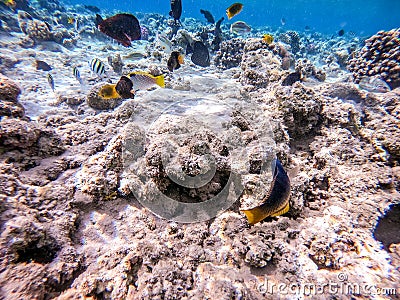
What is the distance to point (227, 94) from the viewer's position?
13.6 feet

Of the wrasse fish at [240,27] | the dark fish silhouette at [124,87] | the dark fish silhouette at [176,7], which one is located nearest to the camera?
the dark fish silhouette at [124,87]

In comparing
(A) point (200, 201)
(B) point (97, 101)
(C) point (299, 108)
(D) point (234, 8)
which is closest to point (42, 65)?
(B) point (97, 101)

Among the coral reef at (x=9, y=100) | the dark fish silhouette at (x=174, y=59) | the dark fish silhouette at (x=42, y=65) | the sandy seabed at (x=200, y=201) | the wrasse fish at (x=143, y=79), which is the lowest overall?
the sandy seabed at (x=200, y=201)

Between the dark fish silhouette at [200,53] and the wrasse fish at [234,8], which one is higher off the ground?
the wrasse fish at [234,8]

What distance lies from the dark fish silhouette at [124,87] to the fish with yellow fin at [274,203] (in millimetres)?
2934

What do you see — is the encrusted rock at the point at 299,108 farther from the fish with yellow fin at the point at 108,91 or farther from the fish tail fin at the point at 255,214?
the fish with yellow fin at the point at 108,91

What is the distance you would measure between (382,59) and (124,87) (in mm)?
8672

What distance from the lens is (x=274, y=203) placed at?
1509 millimetres

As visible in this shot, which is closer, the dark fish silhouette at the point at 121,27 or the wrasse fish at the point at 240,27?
the dark fish silhouette at the point at 121,27

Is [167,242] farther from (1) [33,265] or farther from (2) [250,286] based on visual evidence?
(1) [33,265]

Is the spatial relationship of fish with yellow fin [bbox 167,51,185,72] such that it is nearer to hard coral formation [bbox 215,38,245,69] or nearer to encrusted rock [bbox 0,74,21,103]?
encrusted rock [bbox 0,74,21,103]

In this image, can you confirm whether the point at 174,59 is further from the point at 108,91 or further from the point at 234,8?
the point at 234,8

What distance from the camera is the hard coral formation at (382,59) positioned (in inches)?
259

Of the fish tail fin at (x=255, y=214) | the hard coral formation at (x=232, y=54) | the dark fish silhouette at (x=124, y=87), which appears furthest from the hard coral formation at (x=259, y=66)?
the fish tail fin at (x=255, y=214)
